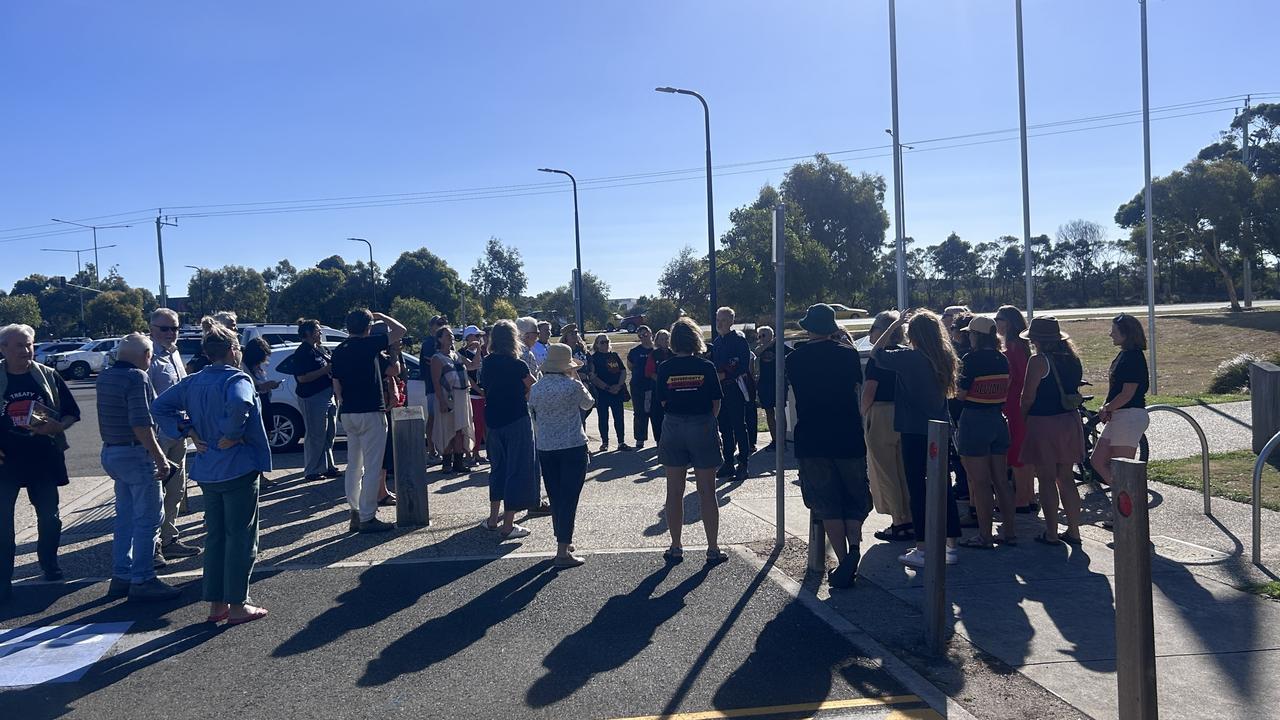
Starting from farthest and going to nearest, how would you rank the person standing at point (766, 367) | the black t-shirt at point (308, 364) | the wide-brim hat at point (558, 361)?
the person standing at point (766, 367) < the black t-shirt at point (308, 364) < the wide-brim hat at point (558, 361)

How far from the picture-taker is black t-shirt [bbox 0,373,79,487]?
6.47 meters

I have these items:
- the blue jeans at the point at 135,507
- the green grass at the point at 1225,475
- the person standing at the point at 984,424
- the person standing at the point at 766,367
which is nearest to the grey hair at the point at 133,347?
the blue jeans at the point at 135,507

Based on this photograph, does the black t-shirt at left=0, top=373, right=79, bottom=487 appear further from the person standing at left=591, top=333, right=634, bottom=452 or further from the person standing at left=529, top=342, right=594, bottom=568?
the person standing at left=591, top=333, right=634, bottom=452

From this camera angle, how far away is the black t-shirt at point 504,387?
7734mm

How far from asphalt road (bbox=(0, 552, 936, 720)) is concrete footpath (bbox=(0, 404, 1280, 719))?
16 millimetres

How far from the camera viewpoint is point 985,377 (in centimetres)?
705

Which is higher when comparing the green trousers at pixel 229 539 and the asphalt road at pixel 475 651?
the green trousers at pixel 229 539

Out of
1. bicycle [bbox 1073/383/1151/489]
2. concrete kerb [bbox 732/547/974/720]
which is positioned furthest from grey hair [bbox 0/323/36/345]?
bicycle [bbox 1073/383/1151/489]

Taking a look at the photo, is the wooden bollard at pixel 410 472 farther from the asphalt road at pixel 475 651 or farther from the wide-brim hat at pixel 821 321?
the wide-brim hat at pixel 821 321

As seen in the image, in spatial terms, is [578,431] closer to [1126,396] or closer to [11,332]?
[11,332]

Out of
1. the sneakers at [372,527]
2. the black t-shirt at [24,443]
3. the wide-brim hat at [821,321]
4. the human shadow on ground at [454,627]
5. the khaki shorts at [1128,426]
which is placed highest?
the wide-brim hat at [821,321]

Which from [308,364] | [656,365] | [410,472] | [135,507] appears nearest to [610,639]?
[135,507]

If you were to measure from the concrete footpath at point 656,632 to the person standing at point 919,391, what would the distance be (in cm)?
46

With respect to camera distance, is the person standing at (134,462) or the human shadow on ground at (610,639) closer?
the human shadow on ground at (610,639)
